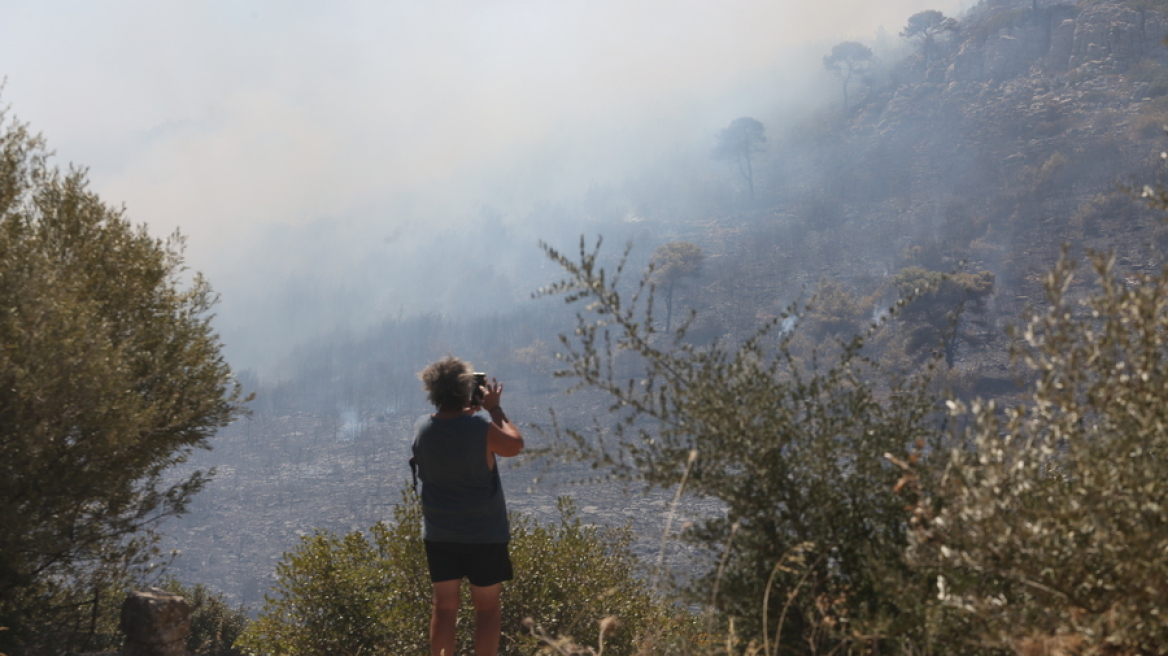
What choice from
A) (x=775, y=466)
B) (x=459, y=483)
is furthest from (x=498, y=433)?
(x=775, y=466)

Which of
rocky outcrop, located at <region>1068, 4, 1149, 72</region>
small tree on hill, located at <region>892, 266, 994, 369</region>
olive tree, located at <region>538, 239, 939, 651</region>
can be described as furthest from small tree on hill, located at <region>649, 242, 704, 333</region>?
olive tree, located at <region>538, 239, 939, 651</region>

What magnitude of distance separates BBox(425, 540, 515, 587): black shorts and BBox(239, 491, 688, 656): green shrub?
2790mm

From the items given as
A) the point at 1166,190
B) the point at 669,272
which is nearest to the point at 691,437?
the point at 1166,190

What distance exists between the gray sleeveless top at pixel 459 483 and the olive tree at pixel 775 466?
0.87m

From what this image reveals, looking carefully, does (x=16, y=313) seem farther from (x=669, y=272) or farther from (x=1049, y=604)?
(x=669, y=272)

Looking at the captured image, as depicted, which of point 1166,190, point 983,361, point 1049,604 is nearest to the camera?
point 1049,604

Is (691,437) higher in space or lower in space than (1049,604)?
higher

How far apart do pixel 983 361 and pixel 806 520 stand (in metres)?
149

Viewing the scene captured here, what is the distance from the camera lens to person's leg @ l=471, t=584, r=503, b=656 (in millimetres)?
4410

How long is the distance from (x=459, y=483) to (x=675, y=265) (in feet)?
563

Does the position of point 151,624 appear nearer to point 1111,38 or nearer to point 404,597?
point 404,597

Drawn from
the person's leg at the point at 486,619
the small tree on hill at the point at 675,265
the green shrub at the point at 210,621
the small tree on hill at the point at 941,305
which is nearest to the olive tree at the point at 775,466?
the person's leg at the point at 486,619

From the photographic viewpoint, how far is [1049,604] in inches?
93.5

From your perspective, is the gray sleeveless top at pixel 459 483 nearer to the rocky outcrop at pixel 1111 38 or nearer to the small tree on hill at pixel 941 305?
the small tree on hill at pixel 941 305
